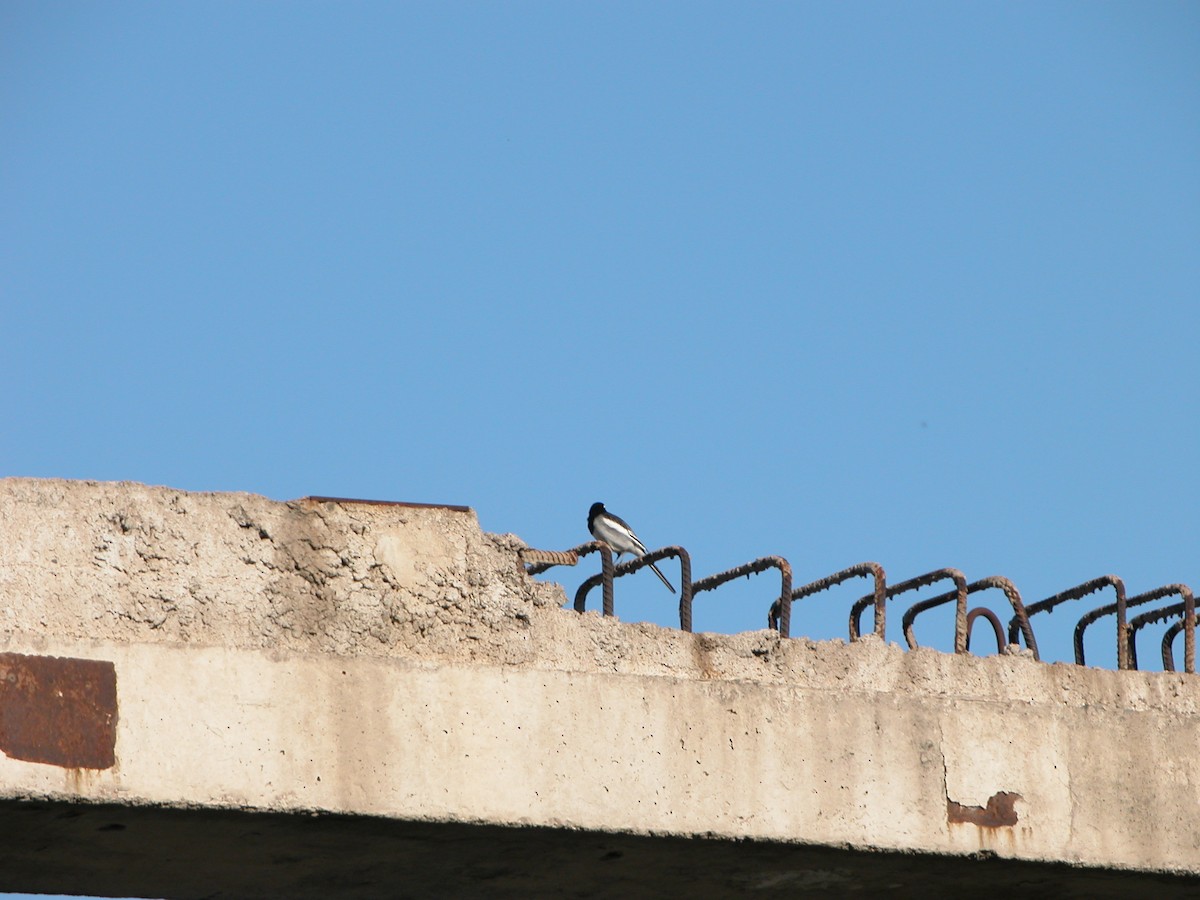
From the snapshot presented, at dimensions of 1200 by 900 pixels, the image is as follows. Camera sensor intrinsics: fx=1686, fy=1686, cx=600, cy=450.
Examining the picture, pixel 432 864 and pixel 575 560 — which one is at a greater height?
pixel 575 560

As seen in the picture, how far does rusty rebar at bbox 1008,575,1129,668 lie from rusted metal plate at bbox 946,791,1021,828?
2.79ft

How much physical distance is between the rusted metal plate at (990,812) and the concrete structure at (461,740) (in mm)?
11

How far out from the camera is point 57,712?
471 cm

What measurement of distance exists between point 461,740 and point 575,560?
2.64 feet

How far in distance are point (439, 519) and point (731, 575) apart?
1175 mm

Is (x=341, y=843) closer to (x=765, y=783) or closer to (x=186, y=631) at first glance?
(x=186, y=631)

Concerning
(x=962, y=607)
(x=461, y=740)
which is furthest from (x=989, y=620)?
(x=461, y=740)

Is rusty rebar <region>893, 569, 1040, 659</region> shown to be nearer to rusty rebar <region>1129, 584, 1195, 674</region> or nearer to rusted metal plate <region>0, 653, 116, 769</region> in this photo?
rusty rebar <region>1129, 584, 1195, 674</region>

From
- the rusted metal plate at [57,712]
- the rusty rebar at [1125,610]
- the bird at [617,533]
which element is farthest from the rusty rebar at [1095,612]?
the bird at [617,533]

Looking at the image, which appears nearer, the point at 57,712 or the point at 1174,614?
the point at 57,712

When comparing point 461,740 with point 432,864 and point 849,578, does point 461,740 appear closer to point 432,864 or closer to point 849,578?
point 432,864

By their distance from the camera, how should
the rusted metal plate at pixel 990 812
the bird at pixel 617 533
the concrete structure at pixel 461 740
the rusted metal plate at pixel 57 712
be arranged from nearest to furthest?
1. the rusted metal plate at pixel 57 712
2. the concrete structure at pixel 461 740
3. the rusted metal plate at pixel 990 812
4. the bird at pixel 617 533

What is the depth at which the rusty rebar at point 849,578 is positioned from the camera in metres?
5.93

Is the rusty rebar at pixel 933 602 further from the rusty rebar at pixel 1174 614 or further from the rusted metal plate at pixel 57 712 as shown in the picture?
the rusted metal plate at pixel 57 712
